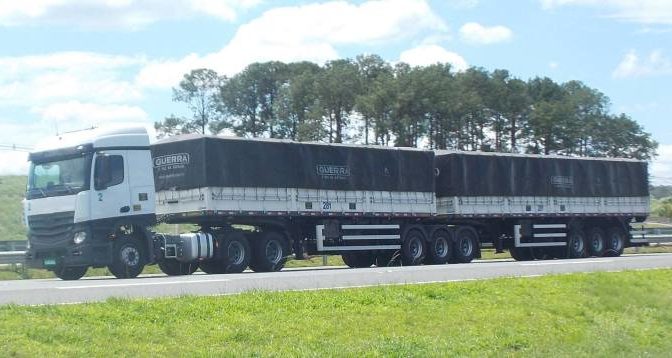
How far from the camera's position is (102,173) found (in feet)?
68.6

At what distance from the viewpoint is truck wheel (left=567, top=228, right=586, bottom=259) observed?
111 feet

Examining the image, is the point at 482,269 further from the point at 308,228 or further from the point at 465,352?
the point at 465,352

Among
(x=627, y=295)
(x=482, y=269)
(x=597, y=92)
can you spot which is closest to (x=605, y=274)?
(x=627, y=295)

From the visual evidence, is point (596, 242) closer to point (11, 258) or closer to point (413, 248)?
point (413, 248)

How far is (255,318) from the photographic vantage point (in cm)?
1223

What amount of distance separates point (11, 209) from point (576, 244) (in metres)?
37.4

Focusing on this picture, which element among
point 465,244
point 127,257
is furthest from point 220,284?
point 465,244

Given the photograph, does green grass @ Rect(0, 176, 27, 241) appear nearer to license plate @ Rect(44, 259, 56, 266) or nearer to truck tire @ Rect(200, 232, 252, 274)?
truck tire @ Rect(200, 232, 252, 274)

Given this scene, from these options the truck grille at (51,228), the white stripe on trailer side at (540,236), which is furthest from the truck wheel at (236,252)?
the white stripe on trailer side at (540,236)

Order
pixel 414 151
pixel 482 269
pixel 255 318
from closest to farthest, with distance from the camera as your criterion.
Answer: pixel 255 318 → pixel 482 269 → pixel 414 151

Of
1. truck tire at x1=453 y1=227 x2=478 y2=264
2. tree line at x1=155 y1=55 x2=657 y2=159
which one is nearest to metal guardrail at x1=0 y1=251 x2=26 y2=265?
truck tire at x1=453 y1=227 x2=478 y2=264

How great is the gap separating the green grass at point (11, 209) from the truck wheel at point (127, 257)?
73.6 ft

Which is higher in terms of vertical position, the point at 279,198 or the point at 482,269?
the point at 279,198

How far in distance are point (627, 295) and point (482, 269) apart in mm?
5427
